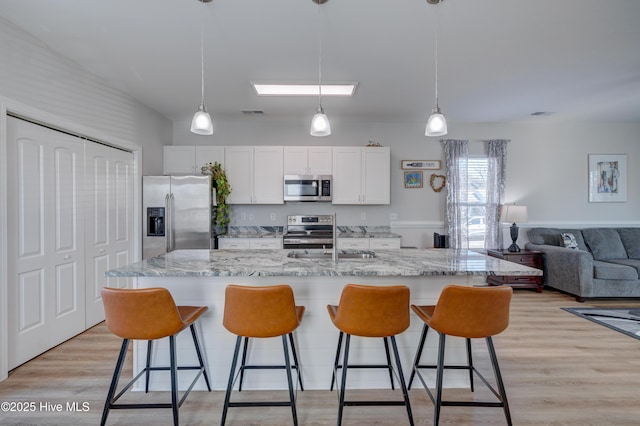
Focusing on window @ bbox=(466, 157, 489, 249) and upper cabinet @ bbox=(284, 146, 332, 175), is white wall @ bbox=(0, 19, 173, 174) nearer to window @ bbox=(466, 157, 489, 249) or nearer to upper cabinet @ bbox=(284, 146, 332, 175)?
upper cabinet @ bbox=(284, 146, 332, 175)

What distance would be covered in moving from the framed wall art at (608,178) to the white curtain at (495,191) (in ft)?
5.12

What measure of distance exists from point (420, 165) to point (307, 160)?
190 cm

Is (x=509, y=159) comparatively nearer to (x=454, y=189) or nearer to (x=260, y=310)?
(x=454, y=189)

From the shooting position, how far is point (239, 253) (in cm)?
264

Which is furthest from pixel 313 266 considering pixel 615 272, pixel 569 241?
pixel 569 241

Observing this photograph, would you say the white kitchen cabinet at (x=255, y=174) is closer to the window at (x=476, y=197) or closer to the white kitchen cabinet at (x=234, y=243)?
the white kitchen cabinet at (x=234, y=243)

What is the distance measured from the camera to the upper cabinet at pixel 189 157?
4719mm

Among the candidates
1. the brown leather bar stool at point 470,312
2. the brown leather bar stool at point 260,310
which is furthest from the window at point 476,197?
the brown leather bar stool at point 260,310

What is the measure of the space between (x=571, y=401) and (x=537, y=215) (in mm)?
3871

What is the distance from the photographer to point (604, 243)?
4766mm

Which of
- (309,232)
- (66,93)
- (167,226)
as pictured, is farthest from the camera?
(309,232)

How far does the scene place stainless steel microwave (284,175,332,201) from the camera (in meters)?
4.65

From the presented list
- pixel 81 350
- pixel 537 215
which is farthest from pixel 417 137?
pixel 81 350

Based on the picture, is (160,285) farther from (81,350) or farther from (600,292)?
(600,292)
